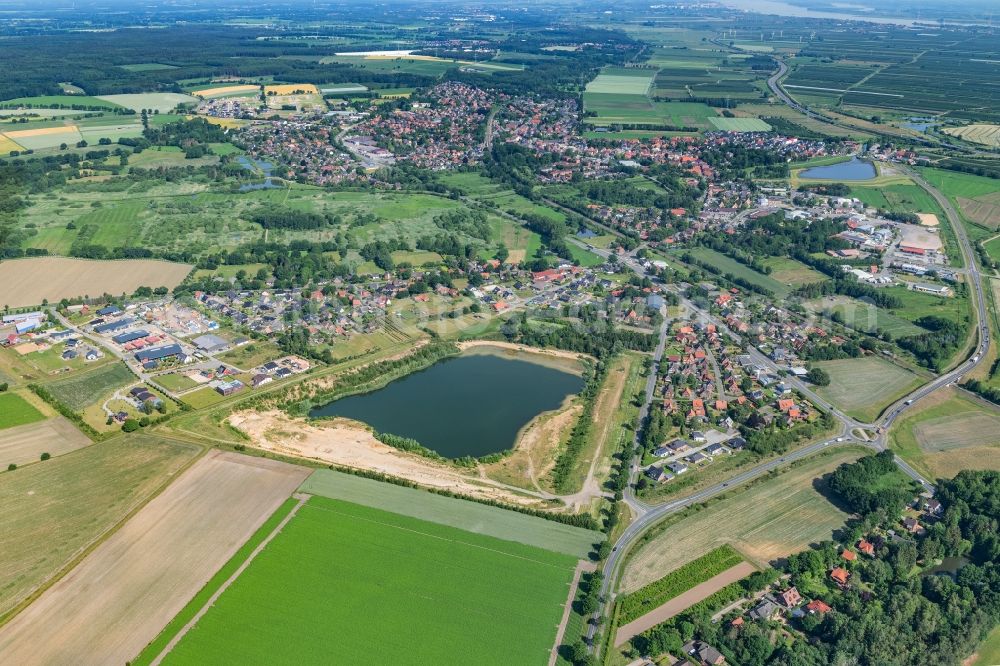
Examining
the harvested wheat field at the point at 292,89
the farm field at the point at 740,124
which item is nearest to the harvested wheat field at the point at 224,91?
the harvested wheat field at the point at 292,89

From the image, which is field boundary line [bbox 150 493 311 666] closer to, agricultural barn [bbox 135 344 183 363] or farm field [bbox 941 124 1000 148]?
agricultural barn [bbox 135 344 183 363]

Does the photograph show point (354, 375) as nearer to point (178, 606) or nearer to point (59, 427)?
point (59, 427)

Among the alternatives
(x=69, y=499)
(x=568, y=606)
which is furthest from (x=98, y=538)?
(x=568, y=606)

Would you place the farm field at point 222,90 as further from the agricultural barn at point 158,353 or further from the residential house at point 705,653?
the residential house at point 705,653

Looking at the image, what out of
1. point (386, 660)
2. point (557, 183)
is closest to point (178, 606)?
point (386, 660)

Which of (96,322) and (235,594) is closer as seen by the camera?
(235,594)

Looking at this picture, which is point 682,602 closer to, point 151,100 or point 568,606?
point 568,606
